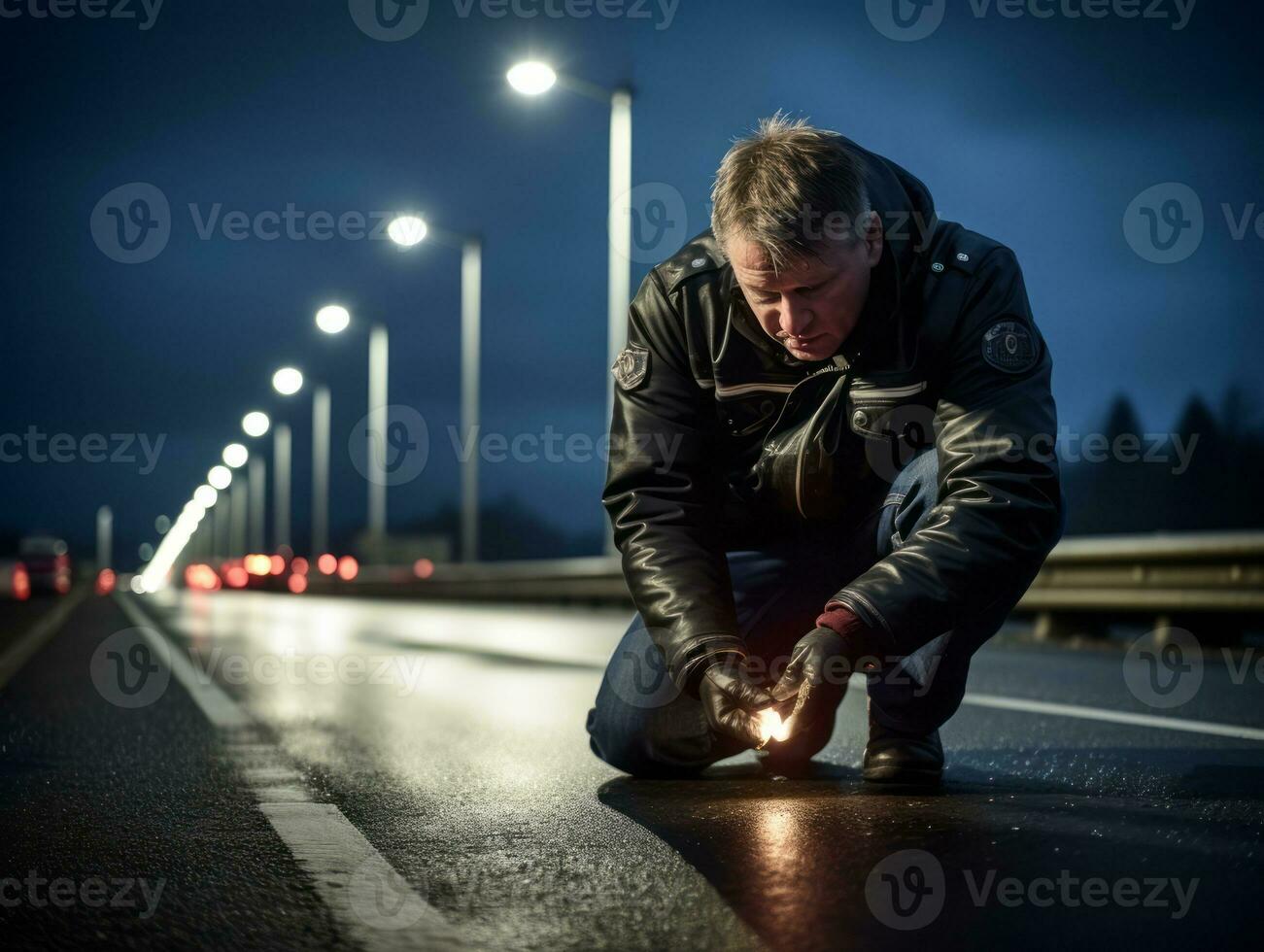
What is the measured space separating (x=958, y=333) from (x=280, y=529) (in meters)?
64.5

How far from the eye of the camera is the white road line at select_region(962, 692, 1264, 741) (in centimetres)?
567

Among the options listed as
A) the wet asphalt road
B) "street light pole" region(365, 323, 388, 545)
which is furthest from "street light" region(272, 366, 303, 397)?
the wet asphalt road

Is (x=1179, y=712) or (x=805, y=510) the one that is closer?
(x=805, y=510)

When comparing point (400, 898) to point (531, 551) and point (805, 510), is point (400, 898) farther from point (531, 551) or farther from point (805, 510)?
point (531, 551)

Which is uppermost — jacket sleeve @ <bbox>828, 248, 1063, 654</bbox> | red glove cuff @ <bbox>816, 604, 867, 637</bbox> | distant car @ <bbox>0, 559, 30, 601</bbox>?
jacket sleeve @ <bbox>828, 248, 1063, 654</bbox>

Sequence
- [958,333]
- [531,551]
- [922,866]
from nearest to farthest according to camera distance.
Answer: [922,866] < [958,333] < [531,551]

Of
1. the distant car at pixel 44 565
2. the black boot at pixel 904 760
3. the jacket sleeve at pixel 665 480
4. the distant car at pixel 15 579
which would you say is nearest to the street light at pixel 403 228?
the jacket sleeve at pixel 665 480

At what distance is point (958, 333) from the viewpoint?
396cm

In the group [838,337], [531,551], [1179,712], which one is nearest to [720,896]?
[838,337]

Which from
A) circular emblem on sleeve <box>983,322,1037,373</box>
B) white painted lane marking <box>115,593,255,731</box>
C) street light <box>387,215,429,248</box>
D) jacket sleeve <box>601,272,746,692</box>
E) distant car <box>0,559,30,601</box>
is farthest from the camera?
distant car <box>0,559,30,601</box>

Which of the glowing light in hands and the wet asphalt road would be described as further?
the glowing light in hands

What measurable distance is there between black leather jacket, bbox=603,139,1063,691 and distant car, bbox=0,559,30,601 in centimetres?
4519

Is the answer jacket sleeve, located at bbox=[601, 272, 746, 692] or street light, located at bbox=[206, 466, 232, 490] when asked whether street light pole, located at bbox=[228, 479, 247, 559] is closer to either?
street light, located at bbox=[206, 466, 232, 490]

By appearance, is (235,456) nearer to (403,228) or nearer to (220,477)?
(220,477)
